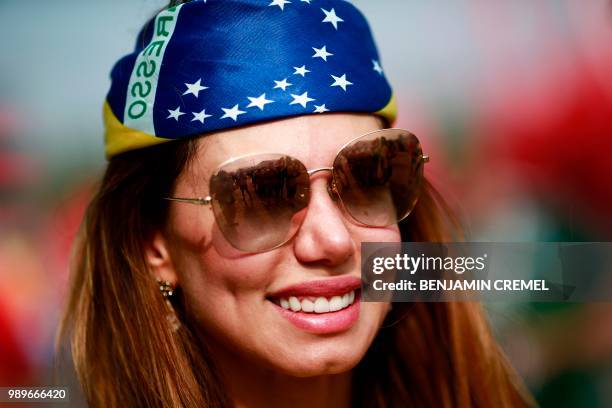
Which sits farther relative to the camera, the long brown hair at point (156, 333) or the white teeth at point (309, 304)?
the long brown hair at point (156, 333)

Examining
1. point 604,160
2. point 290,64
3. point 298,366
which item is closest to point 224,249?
point 298,366

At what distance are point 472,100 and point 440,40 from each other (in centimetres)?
28

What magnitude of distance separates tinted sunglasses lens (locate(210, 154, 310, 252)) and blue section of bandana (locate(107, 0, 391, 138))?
0.36 feet

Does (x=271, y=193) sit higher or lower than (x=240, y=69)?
lower

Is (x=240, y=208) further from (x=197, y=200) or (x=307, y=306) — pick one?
(x=307, y=306)

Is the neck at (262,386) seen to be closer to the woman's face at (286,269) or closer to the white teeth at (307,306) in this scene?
the woman's face at (286,269)

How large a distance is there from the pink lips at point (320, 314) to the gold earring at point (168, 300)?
0.31 meters

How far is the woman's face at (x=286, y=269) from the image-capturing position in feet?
4.18

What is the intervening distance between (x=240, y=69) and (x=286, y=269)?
1.45ft

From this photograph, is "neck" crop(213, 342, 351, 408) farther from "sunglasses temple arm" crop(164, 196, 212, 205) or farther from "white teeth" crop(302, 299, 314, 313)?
"sunglasses temple arm" crop(164, 196, 212, 205)

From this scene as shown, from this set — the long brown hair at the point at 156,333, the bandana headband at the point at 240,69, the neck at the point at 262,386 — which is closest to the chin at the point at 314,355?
the neck at the point at 262,386

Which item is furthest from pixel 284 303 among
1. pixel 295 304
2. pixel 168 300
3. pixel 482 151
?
pixel 482 151

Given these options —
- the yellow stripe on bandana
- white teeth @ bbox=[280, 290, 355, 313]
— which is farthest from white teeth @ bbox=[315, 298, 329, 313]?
the yellow stripe on bandana

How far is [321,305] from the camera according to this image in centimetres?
130
